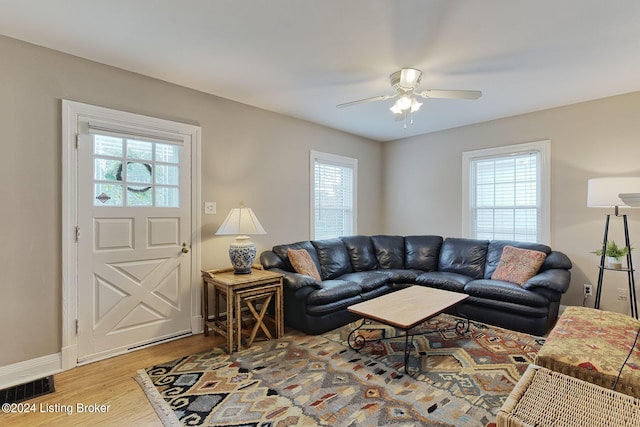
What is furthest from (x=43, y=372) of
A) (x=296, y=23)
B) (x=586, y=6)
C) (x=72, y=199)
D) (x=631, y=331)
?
(x=586, y=6)

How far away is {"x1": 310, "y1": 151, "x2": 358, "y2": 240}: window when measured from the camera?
4531mm

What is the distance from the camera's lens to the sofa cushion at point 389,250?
4.63 m

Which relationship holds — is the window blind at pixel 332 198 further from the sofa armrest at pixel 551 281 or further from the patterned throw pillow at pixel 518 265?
the sofa armrest at pixel 551 281

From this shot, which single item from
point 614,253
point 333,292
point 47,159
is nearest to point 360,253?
point 333,292

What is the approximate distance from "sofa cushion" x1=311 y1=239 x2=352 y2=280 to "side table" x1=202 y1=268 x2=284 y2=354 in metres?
0.93

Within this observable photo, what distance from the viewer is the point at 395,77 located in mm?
2787

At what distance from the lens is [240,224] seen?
3.13 metres

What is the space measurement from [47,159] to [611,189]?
5099 mm

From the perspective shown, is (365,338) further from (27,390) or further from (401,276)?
(27,390)

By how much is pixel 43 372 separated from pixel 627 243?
5438 millimetres

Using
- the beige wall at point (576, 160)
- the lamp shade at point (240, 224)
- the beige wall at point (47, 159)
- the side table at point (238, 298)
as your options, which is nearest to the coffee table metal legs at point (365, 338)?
the side table at point (238, 298)

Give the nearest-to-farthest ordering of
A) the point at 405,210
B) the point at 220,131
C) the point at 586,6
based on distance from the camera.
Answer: the point at 586,6 < the point at 220,131 < the point at 405,210

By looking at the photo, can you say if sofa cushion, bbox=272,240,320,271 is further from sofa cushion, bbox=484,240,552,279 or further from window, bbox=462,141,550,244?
window, bbox=462,141,550,244

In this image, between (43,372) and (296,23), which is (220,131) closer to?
(296,23)
